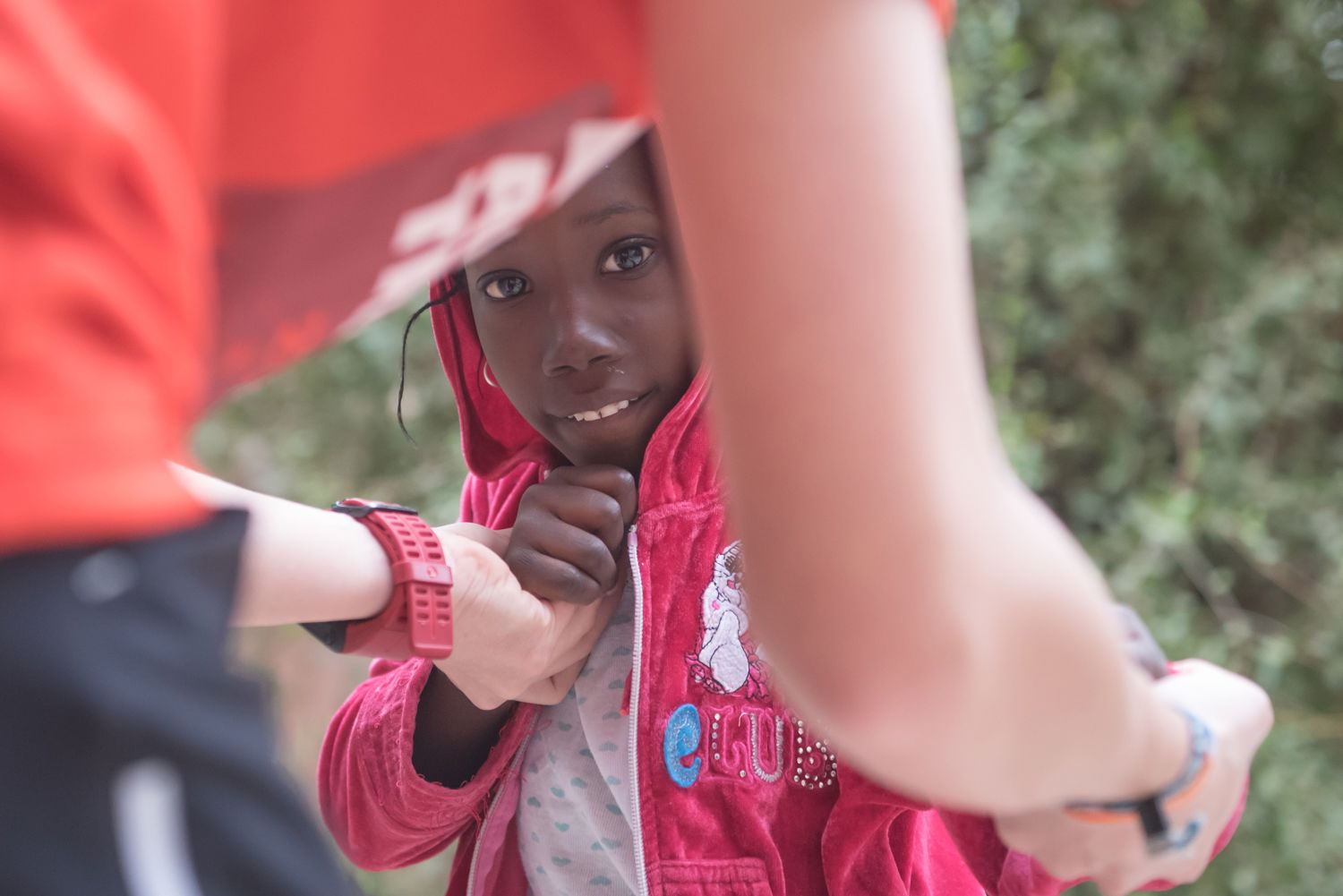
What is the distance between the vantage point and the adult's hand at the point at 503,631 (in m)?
0.82

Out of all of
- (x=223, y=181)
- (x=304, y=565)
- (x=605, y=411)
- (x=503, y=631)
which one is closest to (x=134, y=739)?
(x=223, y=181)

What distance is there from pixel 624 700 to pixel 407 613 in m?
0.25

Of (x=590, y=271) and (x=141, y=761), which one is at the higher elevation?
(x=141, y=761)

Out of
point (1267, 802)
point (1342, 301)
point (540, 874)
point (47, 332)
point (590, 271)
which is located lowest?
point (1267, 802)

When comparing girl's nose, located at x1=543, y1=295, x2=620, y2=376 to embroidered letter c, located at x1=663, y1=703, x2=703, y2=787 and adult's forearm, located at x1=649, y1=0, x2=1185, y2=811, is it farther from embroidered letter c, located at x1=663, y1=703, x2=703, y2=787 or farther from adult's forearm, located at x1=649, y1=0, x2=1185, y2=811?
adult's forearm, located at x1=649, y1=0, x2=1185, y2=811

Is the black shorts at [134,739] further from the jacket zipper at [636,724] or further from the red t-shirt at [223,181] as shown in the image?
the jacket zipper at [636,724]

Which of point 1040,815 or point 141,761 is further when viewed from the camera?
point 1040,815

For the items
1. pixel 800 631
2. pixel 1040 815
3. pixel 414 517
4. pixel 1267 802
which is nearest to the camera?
pixel 800 631

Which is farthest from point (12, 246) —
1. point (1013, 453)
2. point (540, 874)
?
point (1013, 453)

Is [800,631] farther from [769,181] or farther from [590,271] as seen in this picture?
[590,271]

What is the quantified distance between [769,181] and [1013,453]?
6.34 ft

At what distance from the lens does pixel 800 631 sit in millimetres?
411

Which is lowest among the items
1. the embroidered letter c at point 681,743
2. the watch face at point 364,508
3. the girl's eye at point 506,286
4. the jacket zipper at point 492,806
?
the jacket zipper at point 492,806

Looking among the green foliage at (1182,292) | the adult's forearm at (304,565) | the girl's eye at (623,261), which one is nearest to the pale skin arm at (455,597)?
the adult's forearm at (304,565)
